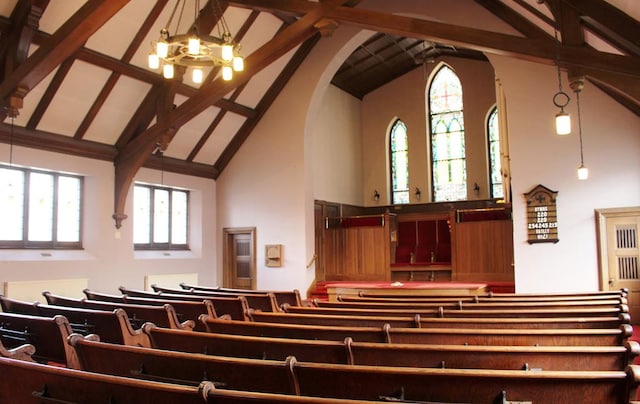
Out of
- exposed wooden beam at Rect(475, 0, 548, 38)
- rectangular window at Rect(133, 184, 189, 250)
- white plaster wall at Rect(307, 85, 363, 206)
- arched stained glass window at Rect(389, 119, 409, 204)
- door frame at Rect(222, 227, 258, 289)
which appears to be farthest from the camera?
arched stained glass window at Rect(389, 119, 409, 204)

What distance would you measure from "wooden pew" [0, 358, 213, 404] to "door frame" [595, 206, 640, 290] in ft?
24.9

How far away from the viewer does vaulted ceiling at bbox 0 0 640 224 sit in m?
5.96

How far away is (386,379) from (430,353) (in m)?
0.56

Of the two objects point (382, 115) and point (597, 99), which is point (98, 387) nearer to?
point (597, 99)

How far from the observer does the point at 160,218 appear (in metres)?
10.5

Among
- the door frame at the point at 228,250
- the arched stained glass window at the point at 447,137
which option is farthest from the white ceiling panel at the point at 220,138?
the arched stained glass window at the point at 447,137

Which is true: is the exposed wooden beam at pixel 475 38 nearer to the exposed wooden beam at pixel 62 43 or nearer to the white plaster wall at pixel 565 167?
the white plaster wall at pixel 565 167

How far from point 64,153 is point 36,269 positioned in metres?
1.89

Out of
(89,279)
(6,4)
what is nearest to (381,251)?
(89,279)

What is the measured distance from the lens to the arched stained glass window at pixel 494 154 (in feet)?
41.8

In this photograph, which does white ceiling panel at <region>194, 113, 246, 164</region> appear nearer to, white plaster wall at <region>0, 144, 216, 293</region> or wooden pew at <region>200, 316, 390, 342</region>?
white plaster wall at <region>0, 144, 216, 293</region>

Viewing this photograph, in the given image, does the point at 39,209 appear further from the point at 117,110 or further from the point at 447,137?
the point at 447,137

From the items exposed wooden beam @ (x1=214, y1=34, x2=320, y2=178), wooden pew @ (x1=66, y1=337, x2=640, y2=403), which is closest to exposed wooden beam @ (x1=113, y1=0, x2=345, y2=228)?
exposed wooden beam @ (x1=214, y1=34, x2=320, y2=178)

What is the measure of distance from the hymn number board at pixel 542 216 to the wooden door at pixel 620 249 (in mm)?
657
